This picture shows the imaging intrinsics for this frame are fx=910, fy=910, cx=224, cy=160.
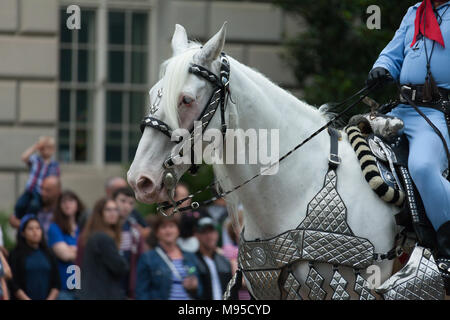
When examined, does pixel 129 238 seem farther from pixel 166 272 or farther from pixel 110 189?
pixel 110 189

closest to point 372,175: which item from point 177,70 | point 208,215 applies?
point 177,70

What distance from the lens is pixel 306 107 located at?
5492 mm

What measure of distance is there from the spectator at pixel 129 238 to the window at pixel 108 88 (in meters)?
3.66

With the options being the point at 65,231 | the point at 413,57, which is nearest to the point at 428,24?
the point at 413,57

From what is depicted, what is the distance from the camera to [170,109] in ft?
16.1

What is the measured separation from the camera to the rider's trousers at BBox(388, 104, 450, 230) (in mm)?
5098

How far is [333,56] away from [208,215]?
2776 mm

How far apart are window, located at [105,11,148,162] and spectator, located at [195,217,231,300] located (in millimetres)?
3921

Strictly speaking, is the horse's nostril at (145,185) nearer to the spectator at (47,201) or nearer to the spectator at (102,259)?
the spectator at (102,259)

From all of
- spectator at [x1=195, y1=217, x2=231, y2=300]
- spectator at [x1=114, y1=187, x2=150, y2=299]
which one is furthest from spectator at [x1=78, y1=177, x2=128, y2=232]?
spectator at [x1=195, y1=217, x2=231, y2=300]

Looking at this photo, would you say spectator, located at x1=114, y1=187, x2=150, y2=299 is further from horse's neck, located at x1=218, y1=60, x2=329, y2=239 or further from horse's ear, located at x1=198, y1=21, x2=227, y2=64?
horse's ear, located at x1=198, y1=21, x2=227, y2=64

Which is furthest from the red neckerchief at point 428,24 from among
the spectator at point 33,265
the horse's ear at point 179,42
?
the spectator at point 33,265

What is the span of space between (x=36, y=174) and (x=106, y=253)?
2.01 m

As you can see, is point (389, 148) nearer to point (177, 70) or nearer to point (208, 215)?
point (177, 70)
